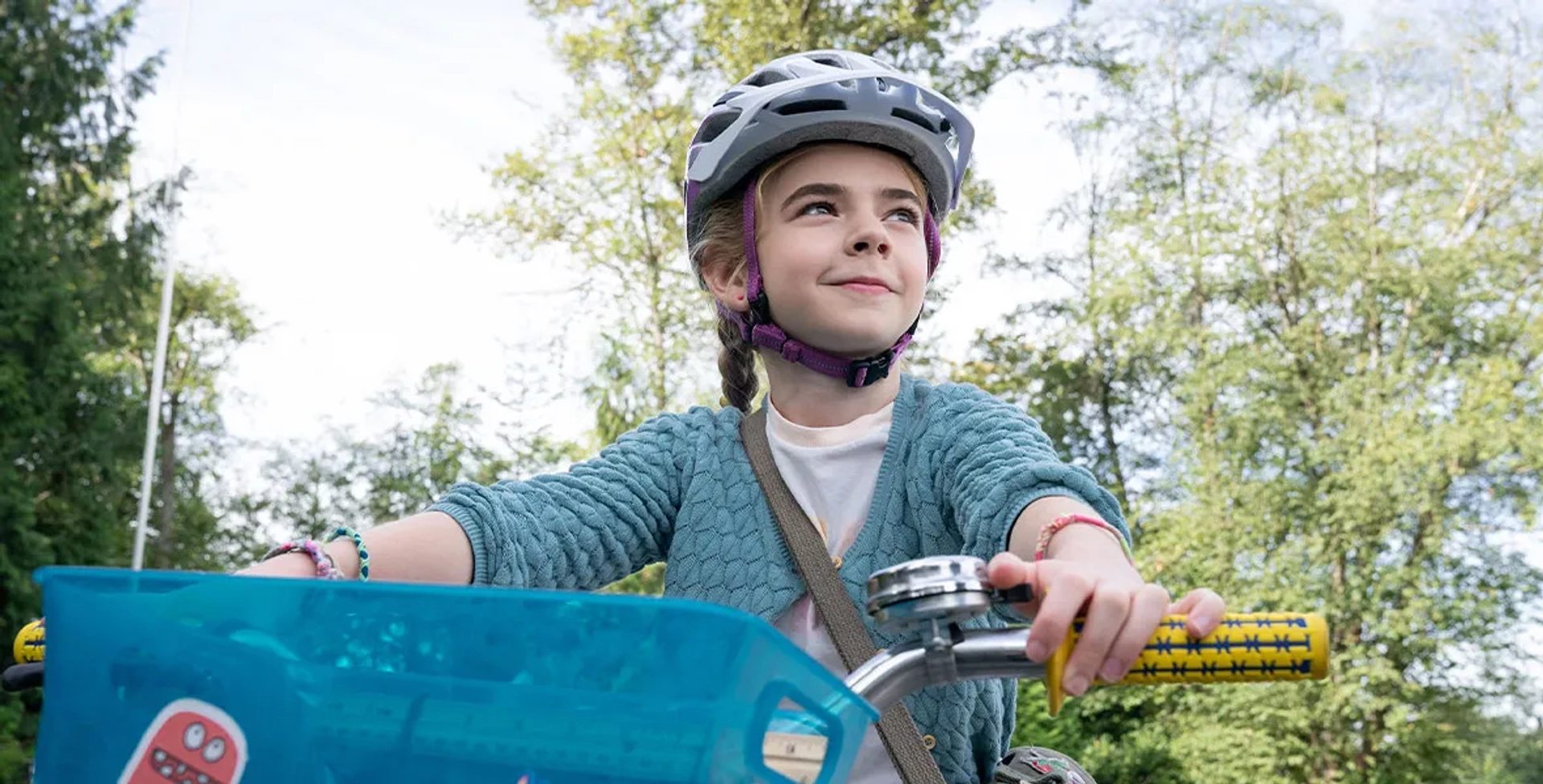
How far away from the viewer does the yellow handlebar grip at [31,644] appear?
1.47m

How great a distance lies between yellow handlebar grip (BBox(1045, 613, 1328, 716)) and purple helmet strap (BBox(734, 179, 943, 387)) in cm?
112

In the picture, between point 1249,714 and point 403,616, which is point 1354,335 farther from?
point 403,616

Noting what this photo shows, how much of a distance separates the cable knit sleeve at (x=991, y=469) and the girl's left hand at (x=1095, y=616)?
1.09ft

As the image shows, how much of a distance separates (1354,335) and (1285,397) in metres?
1.23

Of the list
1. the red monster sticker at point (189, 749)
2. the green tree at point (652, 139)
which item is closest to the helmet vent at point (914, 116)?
the red monster sticker at point (189, 749)

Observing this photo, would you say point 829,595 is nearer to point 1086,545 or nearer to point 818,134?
point 1086,545

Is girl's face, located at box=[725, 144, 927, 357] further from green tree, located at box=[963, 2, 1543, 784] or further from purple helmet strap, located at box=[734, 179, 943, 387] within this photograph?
green tree, located at box=[963, 2, 1543, 784]

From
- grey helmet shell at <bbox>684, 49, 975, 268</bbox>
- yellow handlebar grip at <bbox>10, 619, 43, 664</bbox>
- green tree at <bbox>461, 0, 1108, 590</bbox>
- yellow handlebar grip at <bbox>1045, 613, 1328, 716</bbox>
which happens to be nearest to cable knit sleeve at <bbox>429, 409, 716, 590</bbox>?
grey helmet shell at <bbox>684, 49, 975, 268</bbox>

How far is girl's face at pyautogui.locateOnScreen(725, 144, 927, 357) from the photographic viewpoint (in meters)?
2.20

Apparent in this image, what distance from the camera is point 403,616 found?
936 millimetres

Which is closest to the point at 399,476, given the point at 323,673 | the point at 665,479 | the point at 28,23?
the point at 28,23

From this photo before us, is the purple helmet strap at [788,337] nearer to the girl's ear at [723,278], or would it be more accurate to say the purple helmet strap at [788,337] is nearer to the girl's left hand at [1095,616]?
the girl's ear at [723,278]

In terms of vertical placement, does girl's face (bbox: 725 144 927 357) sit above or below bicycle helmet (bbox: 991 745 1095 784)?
above

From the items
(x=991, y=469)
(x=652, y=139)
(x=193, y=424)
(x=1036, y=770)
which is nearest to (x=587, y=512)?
(x=991, y=469)
